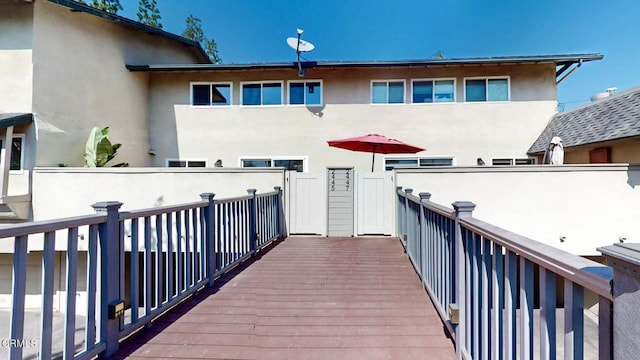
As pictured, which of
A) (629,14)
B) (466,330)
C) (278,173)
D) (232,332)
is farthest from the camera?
(629,14)

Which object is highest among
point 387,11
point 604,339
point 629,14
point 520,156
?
point 387,11

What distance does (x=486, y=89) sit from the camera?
9430 mm

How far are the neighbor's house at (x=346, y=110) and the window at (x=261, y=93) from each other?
0.11 ft

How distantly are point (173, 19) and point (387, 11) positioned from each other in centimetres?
1565

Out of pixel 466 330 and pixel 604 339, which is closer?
pixel 604 339

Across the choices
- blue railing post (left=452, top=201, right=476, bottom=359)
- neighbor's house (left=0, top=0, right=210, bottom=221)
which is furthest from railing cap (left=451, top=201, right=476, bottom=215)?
neighbor's house (left=0, top=0, right=210, bottom=221)

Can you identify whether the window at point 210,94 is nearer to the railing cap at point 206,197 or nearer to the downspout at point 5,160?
the downspout at point 5,160

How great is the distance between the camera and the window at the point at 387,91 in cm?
974

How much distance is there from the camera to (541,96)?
9.20m

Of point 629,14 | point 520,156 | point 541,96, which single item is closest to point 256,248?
point 520,156

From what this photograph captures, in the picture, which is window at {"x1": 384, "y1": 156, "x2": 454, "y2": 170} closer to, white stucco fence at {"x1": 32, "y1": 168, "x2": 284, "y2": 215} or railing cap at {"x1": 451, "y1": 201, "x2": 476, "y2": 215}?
white stucco fence at {"x1": 32, "y1": 168, "x2": 284, "y2": 215}

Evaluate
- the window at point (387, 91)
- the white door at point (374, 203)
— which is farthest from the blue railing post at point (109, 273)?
the window at point (387, 91)

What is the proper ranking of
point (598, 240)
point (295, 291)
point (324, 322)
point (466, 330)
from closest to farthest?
point (466, 330)
point (324, 322)
point (295, 291)
point (598, 240)

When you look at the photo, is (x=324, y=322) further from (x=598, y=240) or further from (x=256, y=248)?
(x=598, y=240)
